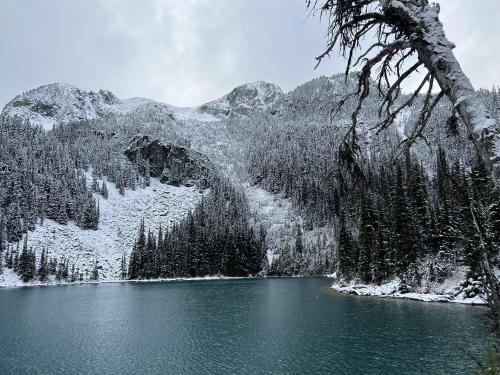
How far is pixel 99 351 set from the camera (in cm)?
3306

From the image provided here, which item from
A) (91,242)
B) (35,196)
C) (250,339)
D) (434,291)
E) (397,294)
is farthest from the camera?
(35,196)

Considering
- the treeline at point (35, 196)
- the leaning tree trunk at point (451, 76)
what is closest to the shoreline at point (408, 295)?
the leaning tree trunk at point (451, 76)

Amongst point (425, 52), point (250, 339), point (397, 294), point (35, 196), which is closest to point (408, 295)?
point (397, 294)

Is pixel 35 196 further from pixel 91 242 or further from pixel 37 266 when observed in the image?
pixel 37 266

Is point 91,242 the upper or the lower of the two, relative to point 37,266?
upper

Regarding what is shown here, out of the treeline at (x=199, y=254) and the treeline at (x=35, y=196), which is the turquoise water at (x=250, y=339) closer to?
the treeline at (x=199, y=254)

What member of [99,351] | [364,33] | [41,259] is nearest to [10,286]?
[41,259]

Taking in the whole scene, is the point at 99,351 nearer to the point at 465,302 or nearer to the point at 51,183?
the point at 465,302

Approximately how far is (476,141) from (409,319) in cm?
4132

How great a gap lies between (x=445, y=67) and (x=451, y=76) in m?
0.14

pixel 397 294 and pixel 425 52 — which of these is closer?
pixel 425 52

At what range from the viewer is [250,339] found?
35.0 m

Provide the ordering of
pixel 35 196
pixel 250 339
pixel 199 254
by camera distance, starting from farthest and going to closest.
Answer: pixel 35 196 < pixel 199 254 < pixel 250 339

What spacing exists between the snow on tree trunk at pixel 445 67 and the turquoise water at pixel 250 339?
81.9 feet
